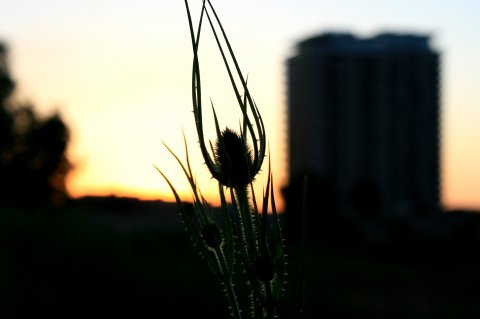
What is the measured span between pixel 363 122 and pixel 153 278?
57196 mm

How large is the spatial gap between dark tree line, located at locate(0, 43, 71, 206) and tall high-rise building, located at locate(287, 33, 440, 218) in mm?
35816

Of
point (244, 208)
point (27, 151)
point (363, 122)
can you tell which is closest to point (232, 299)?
point (244, 208)

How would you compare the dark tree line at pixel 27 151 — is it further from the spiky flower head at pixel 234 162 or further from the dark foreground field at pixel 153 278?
the spiky flower head at pixel 234 162

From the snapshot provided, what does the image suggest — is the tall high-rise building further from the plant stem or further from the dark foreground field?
the plant stem

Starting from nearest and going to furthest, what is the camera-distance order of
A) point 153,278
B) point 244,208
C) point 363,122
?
1. point 244,208
2. point 153,278
3. point 363,122

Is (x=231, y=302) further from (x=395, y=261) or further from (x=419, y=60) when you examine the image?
(x=419, y=60)

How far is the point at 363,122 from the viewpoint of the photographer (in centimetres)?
7256

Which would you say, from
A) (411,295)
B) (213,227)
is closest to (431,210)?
(411,295)

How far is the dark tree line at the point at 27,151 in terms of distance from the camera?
36.5 m

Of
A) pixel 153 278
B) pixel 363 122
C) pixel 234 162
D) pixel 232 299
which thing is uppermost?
pixel 363 122

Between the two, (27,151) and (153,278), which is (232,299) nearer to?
(153,278)

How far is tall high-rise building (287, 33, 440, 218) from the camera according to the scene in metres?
72.2

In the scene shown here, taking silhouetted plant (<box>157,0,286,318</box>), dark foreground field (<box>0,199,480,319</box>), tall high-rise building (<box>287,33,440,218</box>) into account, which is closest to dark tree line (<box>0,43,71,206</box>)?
dark foreground field (<box>0,199,480,319</box>)

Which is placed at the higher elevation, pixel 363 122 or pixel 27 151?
pixel 363 122
